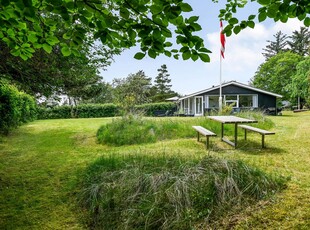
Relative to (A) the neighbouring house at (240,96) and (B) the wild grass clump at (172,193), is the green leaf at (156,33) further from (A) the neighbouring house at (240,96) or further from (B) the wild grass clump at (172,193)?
(A) the neighbouring house at (240,96)

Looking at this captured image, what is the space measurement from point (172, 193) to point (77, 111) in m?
24.0

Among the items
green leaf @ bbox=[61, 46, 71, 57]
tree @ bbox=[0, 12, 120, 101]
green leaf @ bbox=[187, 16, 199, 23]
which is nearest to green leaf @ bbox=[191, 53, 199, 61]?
green leaf @ bbox=[187, 16, 199, 23]

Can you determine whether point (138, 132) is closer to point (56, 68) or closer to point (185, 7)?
point (56, 68)

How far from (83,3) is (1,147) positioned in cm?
787

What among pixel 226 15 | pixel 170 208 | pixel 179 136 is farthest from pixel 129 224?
pixel 179 136

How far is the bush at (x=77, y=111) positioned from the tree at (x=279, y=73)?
22.0 m

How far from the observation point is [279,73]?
32.2 metres

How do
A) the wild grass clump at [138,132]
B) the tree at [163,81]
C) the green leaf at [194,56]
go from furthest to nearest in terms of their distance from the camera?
1. the tree at [163,81]
2. the wild grass clump at [138,132]
3. the green leaf at [194,56]

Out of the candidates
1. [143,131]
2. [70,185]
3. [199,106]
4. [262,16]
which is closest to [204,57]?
[262,16]

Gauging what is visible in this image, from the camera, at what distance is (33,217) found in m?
3.19

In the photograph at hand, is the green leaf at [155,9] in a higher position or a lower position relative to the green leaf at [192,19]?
higher

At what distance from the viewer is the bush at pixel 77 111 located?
24.2m

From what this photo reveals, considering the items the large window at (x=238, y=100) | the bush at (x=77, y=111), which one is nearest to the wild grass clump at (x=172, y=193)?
the large window at (x=238, y=100)

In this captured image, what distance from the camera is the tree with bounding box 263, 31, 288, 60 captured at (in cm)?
4875
